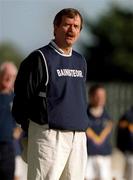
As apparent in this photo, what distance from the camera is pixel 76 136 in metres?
8.35

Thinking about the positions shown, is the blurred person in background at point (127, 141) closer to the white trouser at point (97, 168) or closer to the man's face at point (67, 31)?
the white trouser at point (97, 168)

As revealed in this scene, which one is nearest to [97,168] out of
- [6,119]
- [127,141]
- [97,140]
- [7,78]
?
[97,140]

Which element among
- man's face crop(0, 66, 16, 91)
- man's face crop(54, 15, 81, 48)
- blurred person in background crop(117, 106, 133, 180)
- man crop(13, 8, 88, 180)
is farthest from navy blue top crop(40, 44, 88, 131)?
blurred person in background crop(117, 106, 133, 180)

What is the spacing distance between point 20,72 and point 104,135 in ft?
20.5

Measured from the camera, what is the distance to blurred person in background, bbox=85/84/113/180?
47.0 feet

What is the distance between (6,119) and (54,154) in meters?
2.50

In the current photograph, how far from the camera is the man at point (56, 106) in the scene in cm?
820

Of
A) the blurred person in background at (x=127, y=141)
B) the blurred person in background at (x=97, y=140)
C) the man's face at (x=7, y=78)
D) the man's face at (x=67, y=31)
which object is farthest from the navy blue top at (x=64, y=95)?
the blurred person in background at (x=127, y=141)

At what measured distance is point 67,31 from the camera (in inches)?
331

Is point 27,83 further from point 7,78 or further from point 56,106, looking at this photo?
point 7,78

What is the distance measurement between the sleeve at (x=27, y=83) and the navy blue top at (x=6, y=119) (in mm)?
1972

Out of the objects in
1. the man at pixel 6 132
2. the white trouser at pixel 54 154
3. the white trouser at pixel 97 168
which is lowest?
the white trouser at pixel 97 168

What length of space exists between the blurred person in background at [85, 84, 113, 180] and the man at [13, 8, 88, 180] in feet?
19.0

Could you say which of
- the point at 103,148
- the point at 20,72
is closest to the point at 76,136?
the point at 20,72
